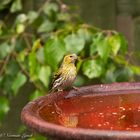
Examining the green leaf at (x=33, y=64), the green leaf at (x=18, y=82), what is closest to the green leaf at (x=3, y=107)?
the green leaf at (x=18, y=82)

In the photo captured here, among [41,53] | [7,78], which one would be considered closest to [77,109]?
[41,53]

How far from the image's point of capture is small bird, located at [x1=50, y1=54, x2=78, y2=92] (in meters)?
2.92

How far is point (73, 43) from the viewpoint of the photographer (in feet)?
11.5

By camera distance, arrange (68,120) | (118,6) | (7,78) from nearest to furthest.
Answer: (68,120)
(7,78)
(118,6)

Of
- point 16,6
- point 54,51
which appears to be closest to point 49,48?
point 54,51

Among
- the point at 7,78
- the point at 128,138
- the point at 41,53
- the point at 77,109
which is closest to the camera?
the point at 128,138

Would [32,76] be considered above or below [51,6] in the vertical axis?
below

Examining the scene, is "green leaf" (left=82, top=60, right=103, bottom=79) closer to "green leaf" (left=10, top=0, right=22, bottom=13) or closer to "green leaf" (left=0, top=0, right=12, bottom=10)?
"green leaf" (left=10, top=0, right=22, bottom=13)

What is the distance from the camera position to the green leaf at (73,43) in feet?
11.4

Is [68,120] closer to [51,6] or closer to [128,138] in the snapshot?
[128,138]

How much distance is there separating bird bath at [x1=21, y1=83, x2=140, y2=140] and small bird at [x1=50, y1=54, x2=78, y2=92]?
24cm

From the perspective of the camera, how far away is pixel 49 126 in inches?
80.1

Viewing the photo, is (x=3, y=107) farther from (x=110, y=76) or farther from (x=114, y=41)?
(x=114, y=41)

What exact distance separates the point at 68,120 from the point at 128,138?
0.42m
